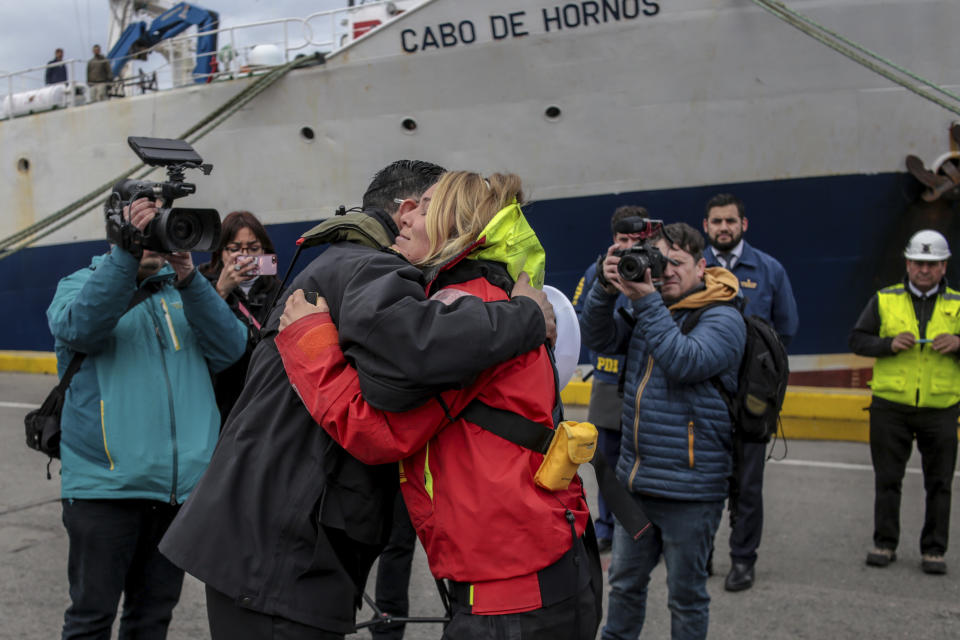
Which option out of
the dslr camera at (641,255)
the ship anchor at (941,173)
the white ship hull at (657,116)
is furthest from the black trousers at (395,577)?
the ship anchor at (941,173)

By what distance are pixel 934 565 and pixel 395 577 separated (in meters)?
2.93

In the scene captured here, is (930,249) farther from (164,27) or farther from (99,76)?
(164,27)

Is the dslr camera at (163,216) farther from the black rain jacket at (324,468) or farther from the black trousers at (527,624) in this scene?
the black trousers at (527,624)

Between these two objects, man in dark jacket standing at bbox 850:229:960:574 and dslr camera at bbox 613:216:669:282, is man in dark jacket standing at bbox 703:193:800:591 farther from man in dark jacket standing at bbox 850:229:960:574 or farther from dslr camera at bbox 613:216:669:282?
dslr camera at bbox 613:216:669:282

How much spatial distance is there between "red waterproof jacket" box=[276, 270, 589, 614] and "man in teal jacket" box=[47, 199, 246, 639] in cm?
113

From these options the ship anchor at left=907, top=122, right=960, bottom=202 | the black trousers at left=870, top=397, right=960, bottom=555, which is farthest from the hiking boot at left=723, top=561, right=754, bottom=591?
the ship anchor at left=907, top=122, right=960, bottom=202

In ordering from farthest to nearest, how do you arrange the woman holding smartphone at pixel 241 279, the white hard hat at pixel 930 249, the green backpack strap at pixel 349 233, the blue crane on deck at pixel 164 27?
the blue crane on deck at pixel 164 27, the white hard hat at pixel 930 249, the woman holding smartphone at pixel 241 279, the green backpack strap at pixel 349 233

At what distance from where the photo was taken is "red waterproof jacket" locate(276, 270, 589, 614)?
5.75 feet

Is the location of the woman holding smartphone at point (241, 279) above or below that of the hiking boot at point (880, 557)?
above

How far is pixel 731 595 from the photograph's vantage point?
439 centimetres

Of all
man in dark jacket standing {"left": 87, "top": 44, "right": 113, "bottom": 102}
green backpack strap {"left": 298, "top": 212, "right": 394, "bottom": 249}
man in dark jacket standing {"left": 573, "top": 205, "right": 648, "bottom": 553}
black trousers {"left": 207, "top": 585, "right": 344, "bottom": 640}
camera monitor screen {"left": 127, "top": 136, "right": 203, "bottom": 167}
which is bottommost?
man in dark jacket standing {"left": 573, "top": 205, "right": 648, "bottom": 553}

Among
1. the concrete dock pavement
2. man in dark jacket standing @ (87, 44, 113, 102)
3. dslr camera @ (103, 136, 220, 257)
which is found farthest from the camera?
man in dark jacket standing @ (87, 44, 113, 102)

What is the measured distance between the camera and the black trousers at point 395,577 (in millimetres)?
3447

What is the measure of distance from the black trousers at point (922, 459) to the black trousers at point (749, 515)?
799 millimetres
